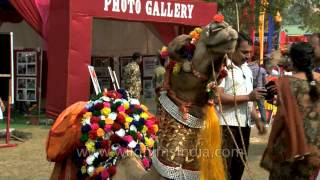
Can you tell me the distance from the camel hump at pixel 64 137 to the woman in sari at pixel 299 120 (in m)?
1.49

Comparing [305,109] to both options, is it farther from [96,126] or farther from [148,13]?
[148,13]

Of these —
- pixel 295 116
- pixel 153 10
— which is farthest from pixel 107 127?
pixel 153 10

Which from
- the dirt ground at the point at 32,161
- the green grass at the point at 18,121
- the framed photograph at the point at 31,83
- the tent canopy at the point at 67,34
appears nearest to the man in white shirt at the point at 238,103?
the dirt ground at the point at 32,161

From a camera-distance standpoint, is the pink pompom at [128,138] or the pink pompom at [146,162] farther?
the pink pompom at [128,138]

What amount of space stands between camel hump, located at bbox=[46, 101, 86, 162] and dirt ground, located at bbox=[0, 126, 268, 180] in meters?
2.78

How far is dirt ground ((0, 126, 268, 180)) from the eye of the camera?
23.3ft

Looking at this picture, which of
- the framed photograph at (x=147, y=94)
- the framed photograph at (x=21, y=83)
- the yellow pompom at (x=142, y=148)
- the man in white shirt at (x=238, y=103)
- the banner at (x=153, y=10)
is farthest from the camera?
the framed photograph at (x=147, y=94)

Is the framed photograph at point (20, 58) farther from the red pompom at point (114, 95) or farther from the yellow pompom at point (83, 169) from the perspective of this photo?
the yellow pompom at point (83, 169)

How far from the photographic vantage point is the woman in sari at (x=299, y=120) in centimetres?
366

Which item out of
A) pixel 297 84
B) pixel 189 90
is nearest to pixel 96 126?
pixel 189 90

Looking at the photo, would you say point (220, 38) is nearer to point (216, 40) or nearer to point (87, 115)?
point (216, 40)

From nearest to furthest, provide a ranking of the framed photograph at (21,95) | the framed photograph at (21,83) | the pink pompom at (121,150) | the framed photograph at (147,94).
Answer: the pink pompom at (121,150)
the framed photograph at (21,83)
the framed photograph at (21,95)
the framed photograph at (147,94)

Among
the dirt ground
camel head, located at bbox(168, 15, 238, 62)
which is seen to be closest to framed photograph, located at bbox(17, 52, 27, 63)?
the dirt ground

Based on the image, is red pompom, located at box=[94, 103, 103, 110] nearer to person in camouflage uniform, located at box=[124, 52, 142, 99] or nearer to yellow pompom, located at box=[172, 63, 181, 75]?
yellow pompom, located at box=[172, 63, 181, 75]
